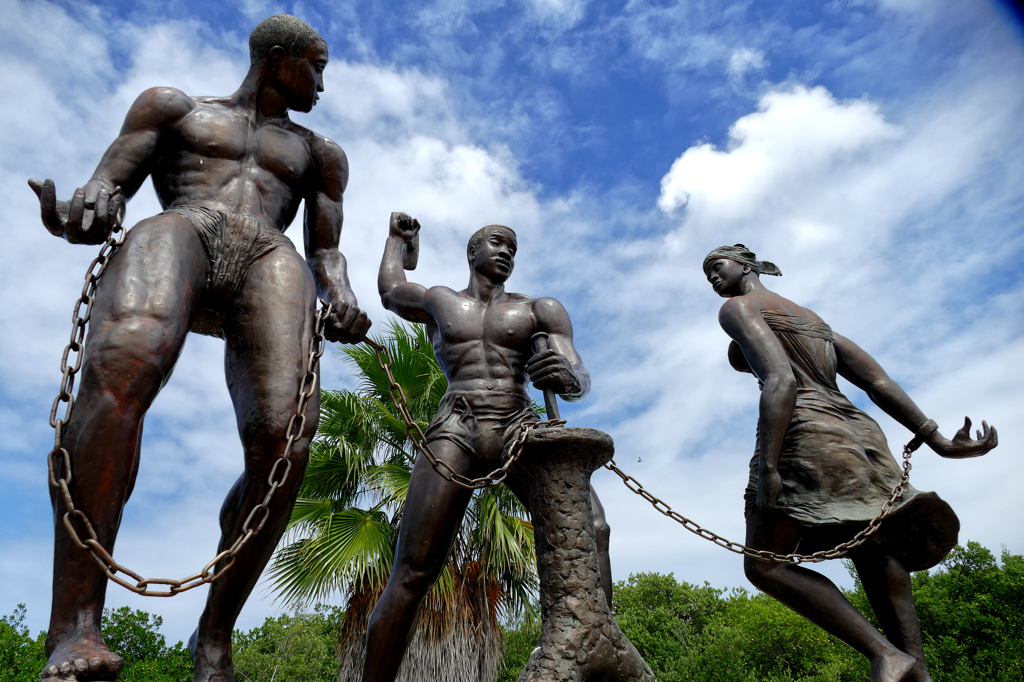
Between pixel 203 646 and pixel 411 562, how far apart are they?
119 cm

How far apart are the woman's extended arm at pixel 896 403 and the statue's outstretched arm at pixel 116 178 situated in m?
3.67

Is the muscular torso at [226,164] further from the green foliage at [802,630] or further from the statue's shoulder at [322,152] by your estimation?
the green foliage at [802,630]

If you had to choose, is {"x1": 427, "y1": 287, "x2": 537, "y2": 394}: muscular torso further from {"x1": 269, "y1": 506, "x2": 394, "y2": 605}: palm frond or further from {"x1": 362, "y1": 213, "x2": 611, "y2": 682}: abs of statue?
{"x1": 269, "y1": 506, "x2": 394, "y2": 605}: palm frond

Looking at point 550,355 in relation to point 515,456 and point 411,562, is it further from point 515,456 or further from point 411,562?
point 411,562

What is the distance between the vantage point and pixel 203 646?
2.71 metres

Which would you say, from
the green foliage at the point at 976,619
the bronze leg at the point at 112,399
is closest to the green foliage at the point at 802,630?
the green foliage at the point at 976,619

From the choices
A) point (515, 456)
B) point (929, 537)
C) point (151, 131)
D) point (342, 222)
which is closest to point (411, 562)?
point (515, 456)

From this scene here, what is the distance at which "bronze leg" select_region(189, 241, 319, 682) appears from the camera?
2.75 m

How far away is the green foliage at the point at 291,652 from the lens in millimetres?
14539

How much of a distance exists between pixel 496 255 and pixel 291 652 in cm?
1341

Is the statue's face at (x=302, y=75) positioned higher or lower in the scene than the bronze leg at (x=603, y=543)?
higher

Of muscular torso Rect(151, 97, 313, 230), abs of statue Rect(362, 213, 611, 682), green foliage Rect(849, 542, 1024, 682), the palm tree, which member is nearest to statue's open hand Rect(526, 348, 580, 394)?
abs of statue Rect(362, 213, 611, 682)

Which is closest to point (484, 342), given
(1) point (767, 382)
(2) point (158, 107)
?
(1) point (767, 382)

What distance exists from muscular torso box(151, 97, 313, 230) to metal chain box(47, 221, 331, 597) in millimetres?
458
